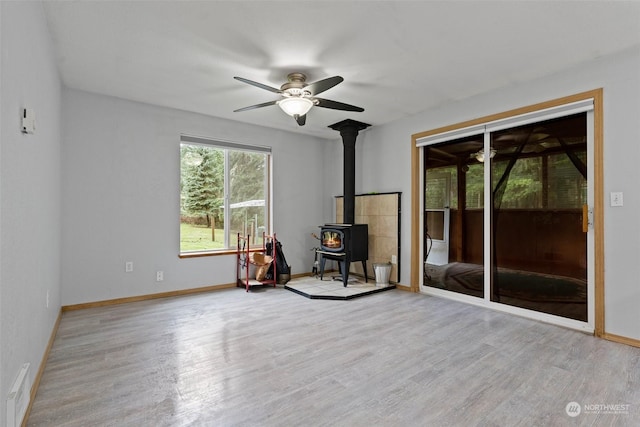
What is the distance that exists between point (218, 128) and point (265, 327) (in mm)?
2962

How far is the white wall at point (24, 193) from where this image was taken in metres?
1.42

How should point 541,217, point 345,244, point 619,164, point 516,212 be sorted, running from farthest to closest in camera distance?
point 345,244
point 516,212
point 541,217
point 619,164

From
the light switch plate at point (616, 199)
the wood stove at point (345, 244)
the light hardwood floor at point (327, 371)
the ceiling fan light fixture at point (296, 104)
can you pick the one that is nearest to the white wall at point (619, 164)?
the light switch plate at point (616, 199)

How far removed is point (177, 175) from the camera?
4.27 metres

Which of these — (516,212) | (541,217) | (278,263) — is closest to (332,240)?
(278,263)

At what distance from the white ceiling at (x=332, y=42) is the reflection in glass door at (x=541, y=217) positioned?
26.7 inches

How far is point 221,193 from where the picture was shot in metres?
4.77

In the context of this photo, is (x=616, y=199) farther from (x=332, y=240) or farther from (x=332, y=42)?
(x=332, y=240)

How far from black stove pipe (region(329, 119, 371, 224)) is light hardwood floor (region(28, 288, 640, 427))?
72.8 inches

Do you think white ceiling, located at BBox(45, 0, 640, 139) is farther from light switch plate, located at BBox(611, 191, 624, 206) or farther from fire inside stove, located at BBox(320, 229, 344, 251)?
fire inside stove, located at BBox(320, 229, 344, 251)

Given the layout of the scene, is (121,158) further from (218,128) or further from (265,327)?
(265,327)

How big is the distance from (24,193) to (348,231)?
3.54 metres

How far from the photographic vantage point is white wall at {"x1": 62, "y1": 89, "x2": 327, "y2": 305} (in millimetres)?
3600

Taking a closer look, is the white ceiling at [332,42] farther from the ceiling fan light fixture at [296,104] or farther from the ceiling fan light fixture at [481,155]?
the ceiling fan light fixture at [481,155]
